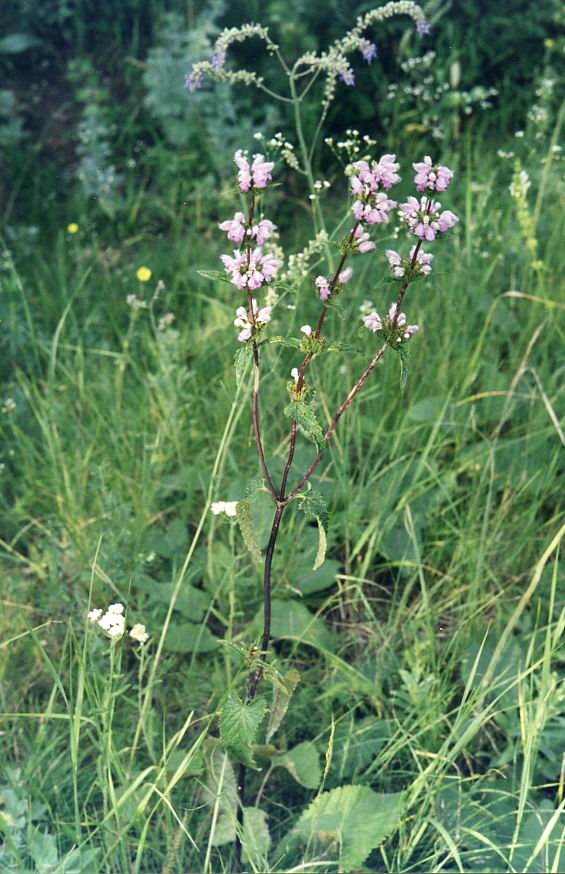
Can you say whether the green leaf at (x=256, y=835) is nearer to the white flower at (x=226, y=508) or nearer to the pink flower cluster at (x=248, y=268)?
the white flower at (x=226, y=508)

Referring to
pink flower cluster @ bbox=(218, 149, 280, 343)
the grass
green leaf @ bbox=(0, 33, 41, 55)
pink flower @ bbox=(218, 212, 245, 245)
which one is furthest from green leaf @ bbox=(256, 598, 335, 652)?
green leaf @ bbox=(0, 33, 41, 55)

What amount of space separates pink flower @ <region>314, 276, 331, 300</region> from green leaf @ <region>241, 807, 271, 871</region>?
83 cm

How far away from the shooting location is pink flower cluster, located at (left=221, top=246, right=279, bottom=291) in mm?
1284

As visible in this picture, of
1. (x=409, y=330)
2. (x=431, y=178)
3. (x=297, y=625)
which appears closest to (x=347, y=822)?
(x=297, y=625)

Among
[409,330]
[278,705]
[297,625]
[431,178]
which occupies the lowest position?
[297,625]

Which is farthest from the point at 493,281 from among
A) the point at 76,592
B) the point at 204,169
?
the point at 76,592

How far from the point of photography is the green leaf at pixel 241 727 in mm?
1368

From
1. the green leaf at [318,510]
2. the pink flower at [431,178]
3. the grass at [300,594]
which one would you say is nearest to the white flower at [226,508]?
the grass at [300,594]

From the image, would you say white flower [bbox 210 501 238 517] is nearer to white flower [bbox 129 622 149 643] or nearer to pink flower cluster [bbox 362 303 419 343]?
white flower [bbox 129 622 149 643]

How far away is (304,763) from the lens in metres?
1.64

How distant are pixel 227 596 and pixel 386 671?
14.3 inches

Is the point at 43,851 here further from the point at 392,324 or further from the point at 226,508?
the point at 392,324

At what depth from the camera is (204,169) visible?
11.1 ft

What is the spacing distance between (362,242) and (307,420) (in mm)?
265
